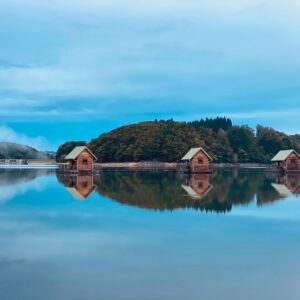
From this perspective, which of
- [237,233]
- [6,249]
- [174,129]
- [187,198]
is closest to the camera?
[6,249]

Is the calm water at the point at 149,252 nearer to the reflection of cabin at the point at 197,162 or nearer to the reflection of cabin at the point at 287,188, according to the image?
the reflection of cabin at the point at 287,188

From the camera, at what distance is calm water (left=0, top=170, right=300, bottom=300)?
10.5 meters

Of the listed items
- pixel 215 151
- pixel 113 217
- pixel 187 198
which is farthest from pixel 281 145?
pixel 113 217

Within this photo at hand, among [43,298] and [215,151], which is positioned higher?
[215,151]

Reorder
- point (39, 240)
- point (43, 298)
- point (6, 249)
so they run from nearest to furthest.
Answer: point (43, 298)
point (6, 249)
point (39, 240)

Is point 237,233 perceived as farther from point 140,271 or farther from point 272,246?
point 140,271

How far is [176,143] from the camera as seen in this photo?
376 feet

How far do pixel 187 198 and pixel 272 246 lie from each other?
1480 cm

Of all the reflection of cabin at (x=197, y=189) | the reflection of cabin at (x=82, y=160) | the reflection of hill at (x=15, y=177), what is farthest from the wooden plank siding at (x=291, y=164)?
the reflection of hill at (x=15, y=177)

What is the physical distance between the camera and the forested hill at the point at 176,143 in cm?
11706

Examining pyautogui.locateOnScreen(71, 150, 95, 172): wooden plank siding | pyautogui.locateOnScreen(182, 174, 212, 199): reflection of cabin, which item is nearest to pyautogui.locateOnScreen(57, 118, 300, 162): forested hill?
pyautogui.locateOnScreen(71, 150, 95, 172): wooden plank siding

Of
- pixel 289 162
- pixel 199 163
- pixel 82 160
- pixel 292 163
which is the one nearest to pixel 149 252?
pixel 82 160

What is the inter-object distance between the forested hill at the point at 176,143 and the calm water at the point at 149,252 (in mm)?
90066

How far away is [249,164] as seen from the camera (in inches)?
5418
